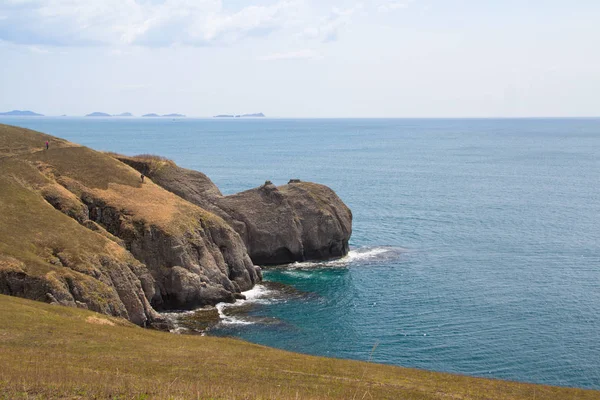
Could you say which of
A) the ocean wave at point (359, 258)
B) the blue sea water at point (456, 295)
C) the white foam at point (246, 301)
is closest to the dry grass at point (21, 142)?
the white foam at point (246, 301)

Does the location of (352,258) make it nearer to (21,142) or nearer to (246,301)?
(246,301)

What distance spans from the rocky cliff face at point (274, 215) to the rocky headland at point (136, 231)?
165 mm

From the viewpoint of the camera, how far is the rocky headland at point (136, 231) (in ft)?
199

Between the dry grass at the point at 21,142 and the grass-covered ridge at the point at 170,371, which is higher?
the dry grass at the point at 21,142

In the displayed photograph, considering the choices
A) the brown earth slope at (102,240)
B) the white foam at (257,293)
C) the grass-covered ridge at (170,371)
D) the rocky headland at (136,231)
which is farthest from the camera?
the white foam at (257,293)

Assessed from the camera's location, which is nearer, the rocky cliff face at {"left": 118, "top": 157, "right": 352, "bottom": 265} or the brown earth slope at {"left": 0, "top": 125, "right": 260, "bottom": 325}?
the brown earth slope at {"left": 0, "top": 125, "right": 260, "bottom": 325}

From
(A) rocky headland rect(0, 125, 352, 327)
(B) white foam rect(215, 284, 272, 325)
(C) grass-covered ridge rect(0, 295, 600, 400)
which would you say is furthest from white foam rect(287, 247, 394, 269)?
(C) grass-covered ridge rect(0, 295, 600, 400)

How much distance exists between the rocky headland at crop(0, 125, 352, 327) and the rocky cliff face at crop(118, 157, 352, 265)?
0.54ft

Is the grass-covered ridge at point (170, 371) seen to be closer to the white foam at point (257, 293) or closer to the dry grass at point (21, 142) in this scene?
the white foam at point (257, 293)

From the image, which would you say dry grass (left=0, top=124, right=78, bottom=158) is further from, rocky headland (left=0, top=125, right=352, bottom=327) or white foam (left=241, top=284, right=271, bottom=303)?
white foam (left=241, top=284, right=271, bottom=303)

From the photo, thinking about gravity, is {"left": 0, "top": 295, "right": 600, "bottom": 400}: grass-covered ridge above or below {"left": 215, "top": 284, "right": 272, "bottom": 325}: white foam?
above

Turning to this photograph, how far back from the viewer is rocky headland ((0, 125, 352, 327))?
60.7 metres

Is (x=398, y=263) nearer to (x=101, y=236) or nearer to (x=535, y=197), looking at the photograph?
(x=101, y=236)

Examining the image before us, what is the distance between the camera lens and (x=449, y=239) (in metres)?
106
